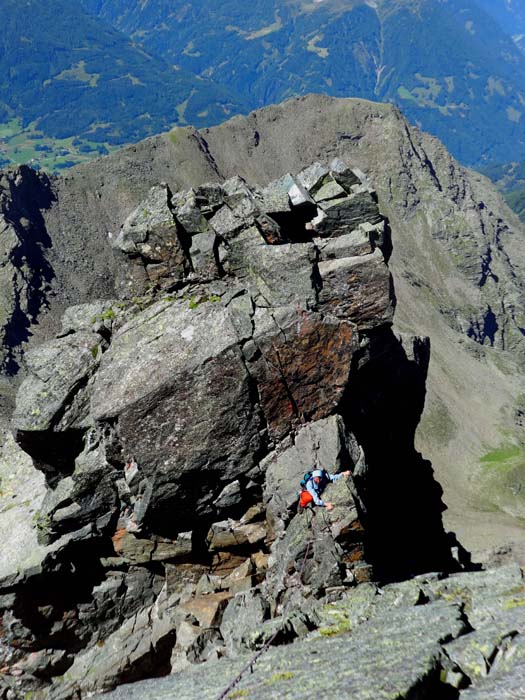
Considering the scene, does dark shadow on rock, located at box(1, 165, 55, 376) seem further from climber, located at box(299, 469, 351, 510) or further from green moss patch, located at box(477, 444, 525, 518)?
climber, located at box(299, 469, 351, 510)

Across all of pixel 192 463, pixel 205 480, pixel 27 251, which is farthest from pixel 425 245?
pixel 192 463

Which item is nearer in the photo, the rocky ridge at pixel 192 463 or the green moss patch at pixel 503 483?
the rocky ridge at pixel 192 463

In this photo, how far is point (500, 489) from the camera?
74.7 m

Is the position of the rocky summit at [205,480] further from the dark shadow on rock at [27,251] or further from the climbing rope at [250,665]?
the dark shadow on rock at [27,251]

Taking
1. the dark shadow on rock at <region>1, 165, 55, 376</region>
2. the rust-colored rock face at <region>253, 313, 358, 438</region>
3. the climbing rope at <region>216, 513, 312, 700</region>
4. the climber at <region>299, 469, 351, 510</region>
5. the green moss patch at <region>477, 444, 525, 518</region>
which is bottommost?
the green moss patch at <region>477, 444, 525, 518</region>

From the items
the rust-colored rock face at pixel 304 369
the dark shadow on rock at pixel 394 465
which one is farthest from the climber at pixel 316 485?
the rust-colored rock face at pixel 304 369

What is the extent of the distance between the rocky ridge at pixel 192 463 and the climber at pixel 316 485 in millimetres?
459

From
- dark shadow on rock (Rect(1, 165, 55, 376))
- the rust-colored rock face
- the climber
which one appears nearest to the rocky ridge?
the rust-colored rock face

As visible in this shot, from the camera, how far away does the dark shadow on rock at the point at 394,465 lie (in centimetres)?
2627

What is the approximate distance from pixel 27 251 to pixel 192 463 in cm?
9504

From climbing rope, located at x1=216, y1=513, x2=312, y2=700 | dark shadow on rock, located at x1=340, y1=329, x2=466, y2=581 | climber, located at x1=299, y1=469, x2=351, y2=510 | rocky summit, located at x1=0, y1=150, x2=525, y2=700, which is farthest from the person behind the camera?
dark shadow on rock, located at x1=340, y1=329, x2=466, y2=581

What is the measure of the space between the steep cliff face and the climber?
42.3 m

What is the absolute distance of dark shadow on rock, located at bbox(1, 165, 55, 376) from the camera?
91.2 metres

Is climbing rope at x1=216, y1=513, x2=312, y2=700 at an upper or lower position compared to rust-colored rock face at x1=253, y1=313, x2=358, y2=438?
lower
